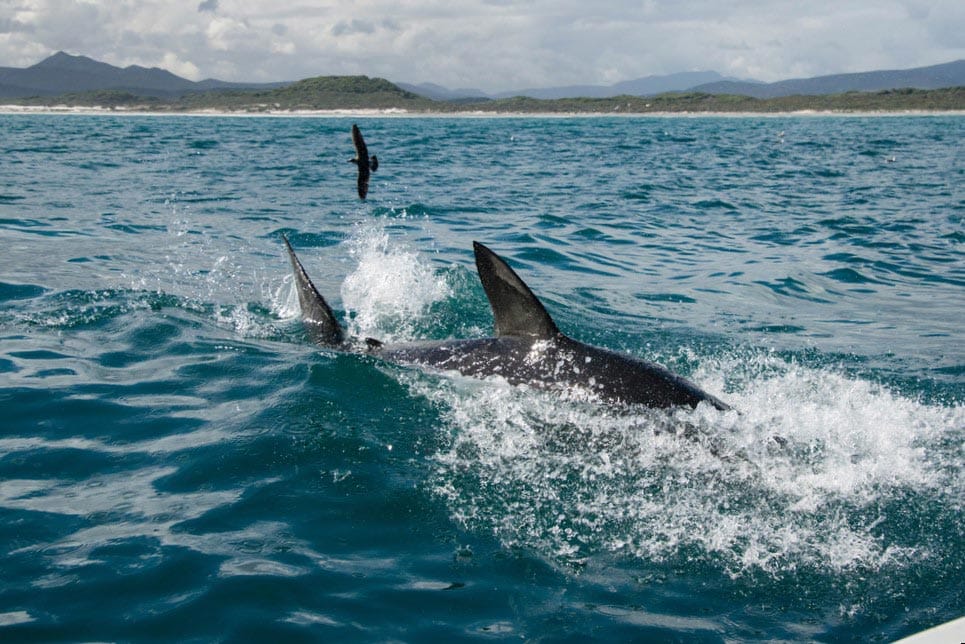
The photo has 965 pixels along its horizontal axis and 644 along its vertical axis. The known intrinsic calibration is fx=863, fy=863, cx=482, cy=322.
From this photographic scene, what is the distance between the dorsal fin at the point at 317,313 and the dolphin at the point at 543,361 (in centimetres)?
145

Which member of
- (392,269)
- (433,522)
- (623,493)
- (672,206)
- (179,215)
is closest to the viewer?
(433,522)

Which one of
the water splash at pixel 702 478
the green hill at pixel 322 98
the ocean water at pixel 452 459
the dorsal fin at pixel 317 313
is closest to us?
the ocean water at pixel 452 459

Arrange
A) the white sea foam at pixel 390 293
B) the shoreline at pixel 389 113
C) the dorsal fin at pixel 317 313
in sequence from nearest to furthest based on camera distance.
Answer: the dorsal fin at pixel 317 313
the white sea foam at pixel 390 293
the shoreline at pixel 389 113

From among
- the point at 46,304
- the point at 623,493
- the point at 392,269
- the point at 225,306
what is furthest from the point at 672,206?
the point at 623,493

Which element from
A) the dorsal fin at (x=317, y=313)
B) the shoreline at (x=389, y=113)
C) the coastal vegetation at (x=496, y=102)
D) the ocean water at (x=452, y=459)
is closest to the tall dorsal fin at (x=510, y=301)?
the ocean water at (x=452, y=459)

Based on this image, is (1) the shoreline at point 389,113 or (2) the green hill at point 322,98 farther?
(2) the green hill at point 322,98

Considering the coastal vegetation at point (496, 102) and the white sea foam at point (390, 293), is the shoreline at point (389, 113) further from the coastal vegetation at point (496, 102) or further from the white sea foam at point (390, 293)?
the white sea foam at point (390, 293)

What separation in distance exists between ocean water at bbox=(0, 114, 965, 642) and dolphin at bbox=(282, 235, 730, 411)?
15 centimetres

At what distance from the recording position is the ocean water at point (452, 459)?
406 centimetres

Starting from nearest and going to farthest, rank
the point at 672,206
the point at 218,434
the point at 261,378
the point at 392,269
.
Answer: the point at 218,434
the point at 261,378
the point at 392,269
the point at 672,206

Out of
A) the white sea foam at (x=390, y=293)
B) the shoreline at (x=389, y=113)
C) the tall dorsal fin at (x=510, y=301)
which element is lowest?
the white sea foam at (x=390, y=293)

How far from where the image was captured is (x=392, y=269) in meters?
11.1

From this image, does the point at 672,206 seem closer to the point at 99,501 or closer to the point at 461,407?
the point at 461,407

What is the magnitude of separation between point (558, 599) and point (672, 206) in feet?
56.0
